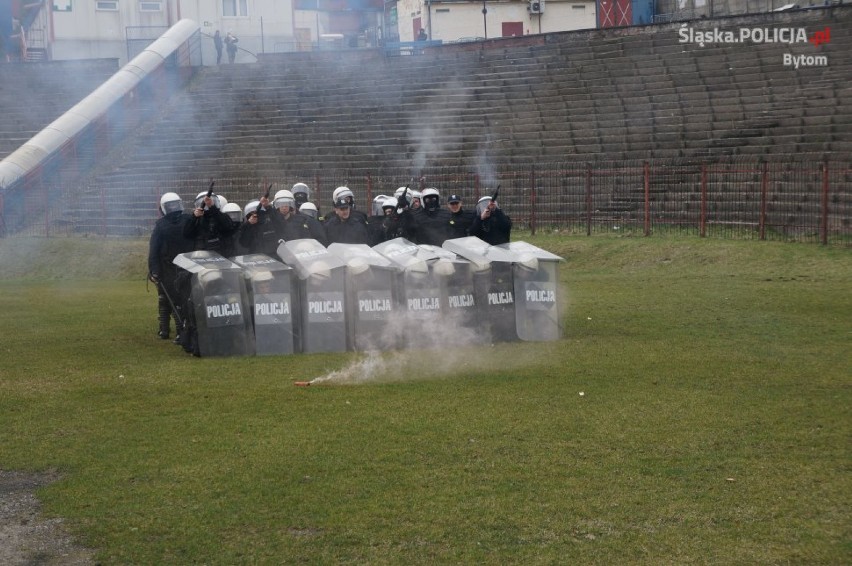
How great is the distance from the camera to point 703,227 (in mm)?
22719

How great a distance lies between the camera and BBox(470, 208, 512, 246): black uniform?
12.9 meters

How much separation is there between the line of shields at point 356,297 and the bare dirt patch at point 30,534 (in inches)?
180

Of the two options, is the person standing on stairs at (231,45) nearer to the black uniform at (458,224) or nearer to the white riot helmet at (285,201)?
the white riot helmet at (285,201)

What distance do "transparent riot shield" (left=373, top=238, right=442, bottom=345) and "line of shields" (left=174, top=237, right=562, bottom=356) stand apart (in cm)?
1

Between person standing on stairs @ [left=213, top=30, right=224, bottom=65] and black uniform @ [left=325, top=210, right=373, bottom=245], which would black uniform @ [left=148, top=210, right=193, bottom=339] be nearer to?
black uniform @ [left=325, top=210, right=373, bottom=245]

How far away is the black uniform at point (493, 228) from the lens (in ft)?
42.4

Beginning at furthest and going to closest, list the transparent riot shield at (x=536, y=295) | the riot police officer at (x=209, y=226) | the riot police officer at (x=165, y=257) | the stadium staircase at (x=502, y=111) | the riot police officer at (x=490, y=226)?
1. the stadium staircase at (x=502, y=111)
2. the riot police officer at (x=165, y=257)
3. the riot police officer at (x=490, y=226)
4. the riot police officer at (x=209, y=226)
5. the transparent riot shield at (x=536, y=295)

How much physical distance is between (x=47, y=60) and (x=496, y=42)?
49.3 feet

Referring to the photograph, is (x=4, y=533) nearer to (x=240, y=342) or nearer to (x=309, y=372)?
(x=309, y=372)

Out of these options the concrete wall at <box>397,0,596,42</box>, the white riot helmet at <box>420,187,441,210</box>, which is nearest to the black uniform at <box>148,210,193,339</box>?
the white riot helmet at <box>420,187,441,210</box>

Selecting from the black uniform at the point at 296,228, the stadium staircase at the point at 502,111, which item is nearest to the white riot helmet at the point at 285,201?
the black uniform at the point at 296,228

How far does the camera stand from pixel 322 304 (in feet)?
37.2

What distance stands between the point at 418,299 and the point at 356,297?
2.20ft

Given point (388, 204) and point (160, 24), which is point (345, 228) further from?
point (160, 24)
